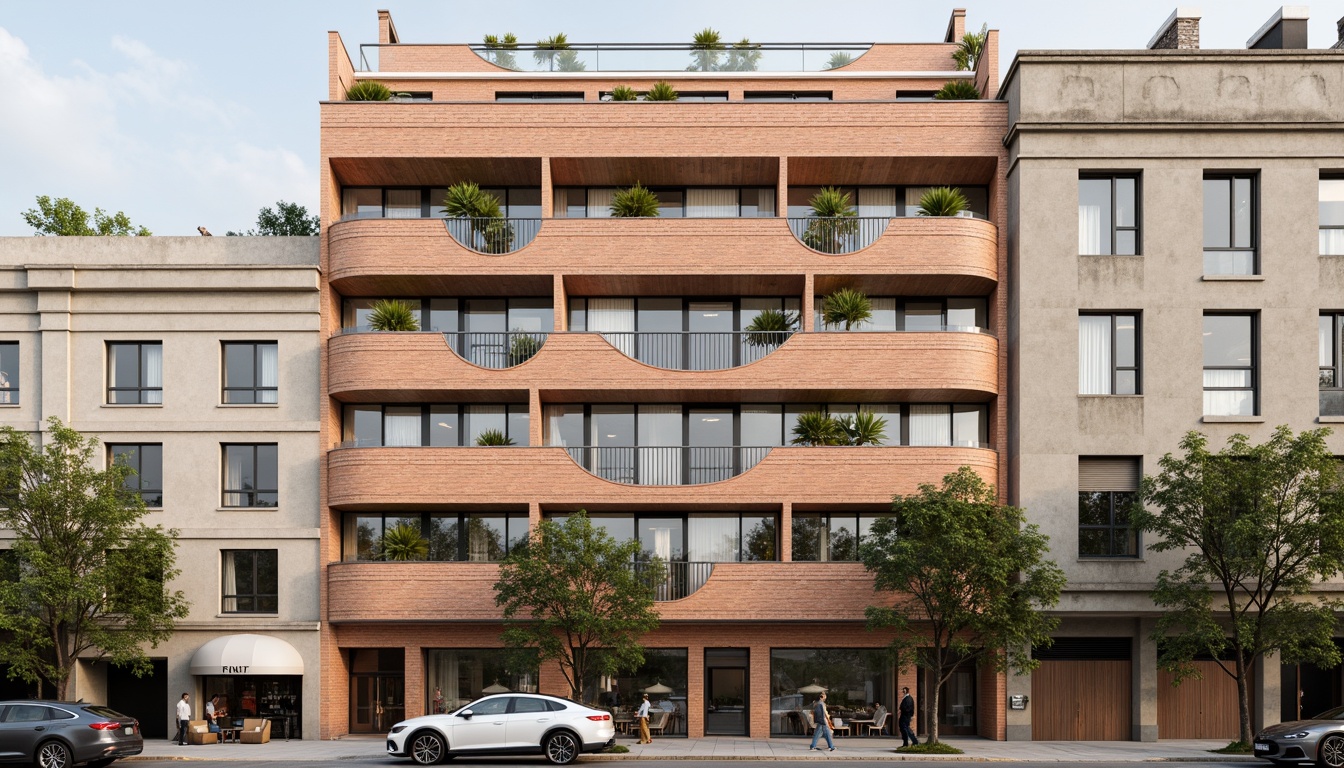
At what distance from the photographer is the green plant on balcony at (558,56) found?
3772 centimetres

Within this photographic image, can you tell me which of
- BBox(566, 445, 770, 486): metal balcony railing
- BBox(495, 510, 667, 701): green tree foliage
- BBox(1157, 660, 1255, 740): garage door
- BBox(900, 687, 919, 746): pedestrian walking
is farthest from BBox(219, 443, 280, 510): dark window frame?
BBox(1157, 660, 1255, 740): garage door

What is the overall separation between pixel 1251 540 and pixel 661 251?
1752cm

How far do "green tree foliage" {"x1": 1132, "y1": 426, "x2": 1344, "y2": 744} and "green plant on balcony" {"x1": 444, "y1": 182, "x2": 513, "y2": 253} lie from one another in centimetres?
1956

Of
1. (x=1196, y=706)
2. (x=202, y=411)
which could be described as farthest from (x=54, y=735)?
(x=1196, y=706)

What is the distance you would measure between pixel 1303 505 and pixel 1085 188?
10633mm

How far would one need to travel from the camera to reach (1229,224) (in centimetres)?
3250

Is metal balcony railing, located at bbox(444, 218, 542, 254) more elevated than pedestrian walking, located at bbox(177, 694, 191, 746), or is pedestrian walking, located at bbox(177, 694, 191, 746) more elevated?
metal balcony railing, located at bbox(444, 218, 542, 254)

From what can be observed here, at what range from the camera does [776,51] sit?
3769 centimetres

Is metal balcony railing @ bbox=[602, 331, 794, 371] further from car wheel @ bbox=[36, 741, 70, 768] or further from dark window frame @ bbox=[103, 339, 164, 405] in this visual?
car wheel @ bbox=[36, 741, 70, 768]

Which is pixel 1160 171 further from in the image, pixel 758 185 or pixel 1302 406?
pixel 758 185

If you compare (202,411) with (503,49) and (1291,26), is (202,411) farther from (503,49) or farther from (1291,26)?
(1291,26)

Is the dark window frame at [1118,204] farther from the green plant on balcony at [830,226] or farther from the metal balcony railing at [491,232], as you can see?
the metal balcony railing at [491,232]

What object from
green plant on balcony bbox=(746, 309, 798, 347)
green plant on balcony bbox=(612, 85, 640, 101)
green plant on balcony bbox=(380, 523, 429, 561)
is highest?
green plant on balcony bbox=(612, 85, 640, 101)

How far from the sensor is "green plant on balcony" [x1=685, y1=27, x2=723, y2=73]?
3772 cm
